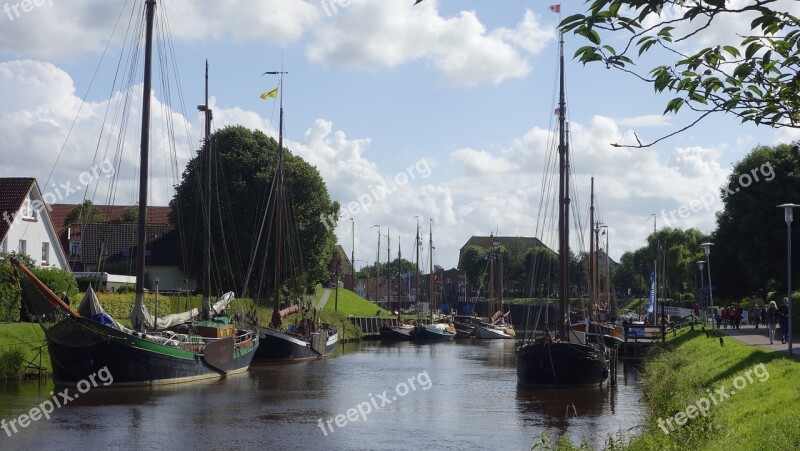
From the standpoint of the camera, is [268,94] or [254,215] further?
[254,215]

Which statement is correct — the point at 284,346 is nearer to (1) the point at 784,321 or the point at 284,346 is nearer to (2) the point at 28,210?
(2) the point at 28,210

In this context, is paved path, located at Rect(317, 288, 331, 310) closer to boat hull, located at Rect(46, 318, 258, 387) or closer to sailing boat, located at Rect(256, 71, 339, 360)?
sailing boat, located at Rect(256, 71, 339, 360)

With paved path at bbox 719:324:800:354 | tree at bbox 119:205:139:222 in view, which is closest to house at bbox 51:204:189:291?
tree at bbox 119:205:139:222

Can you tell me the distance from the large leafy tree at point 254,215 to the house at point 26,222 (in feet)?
37.7

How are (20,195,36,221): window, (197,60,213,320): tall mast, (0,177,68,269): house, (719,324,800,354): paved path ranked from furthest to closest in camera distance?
(20,195,36,221): window → (0,177,68,269): house → (197,60,213,320): tall mast → (719,324,800,354): paved path

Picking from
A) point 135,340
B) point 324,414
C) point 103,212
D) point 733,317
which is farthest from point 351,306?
point 324,414

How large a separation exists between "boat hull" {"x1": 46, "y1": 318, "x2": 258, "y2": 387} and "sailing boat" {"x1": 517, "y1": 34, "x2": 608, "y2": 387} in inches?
530

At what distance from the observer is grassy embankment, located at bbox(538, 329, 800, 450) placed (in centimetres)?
1494

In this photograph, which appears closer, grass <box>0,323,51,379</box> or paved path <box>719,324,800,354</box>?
Result: paved path <box>719,324,800,354</box>

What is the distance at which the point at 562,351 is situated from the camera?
115 ft

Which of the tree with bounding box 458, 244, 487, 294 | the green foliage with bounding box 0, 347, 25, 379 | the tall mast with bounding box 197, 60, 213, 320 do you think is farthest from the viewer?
the tree with bounding box 458, 244, 487, 294

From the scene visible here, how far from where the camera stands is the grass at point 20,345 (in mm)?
33031

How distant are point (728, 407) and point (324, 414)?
13.2 meters

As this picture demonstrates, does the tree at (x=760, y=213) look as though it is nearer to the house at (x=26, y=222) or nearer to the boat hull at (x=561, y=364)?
the boat hull at (x=561, y=364)
